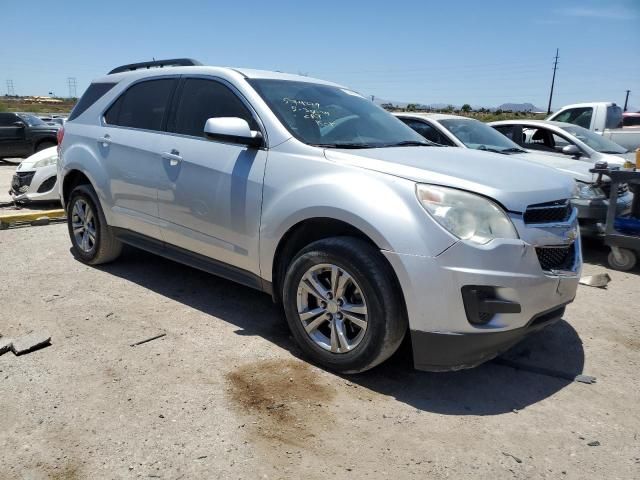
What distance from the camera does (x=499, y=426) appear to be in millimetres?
2895

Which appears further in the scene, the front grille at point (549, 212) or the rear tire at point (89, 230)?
the rear tire at point (89, 230)

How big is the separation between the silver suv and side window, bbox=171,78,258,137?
13 millimetres

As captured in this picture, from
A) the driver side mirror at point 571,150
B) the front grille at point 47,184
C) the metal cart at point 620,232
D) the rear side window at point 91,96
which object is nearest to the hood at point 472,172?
the metal cart at point 620,232

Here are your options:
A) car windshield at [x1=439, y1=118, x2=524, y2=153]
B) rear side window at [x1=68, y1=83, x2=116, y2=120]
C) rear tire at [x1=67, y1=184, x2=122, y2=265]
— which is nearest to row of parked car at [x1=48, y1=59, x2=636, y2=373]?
rear tire at [x1=67, y1=184, x2=122, y2=265]

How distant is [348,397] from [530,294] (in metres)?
1.14

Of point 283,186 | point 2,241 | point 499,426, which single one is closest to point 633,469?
point 499,426

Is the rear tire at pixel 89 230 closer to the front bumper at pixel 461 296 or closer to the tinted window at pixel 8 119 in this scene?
the front bumper at pixel 461 296

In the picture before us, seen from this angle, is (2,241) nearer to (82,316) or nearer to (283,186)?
(82,316)

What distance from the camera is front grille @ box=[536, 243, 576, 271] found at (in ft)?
10.0

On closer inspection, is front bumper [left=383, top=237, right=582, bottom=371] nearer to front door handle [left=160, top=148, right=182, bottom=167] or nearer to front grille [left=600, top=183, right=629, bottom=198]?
front door handle [left=160, top=148, right=182, bottom=167]

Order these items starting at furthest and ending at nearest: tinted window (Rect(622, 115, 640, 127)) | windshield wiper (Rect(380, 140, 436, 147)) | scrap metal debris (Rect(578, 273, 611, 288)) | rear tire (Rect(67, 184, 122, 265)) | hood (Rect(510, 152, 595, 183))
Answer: tinted window (Rect(622, 115, 640, 127)) < hood (Rect(510, 152, 595, 183)) < scrap metal debris (Rect(578, 273, 611, 288)) < rear tire (Rect(67, 184, 122, 265)) < windshield wiper (Rect(380, 140, 436, 147))

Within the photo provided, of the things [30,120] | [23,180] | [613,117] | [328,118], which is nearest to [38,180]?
[23,180]

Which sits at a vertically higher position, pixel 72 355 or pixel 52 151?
pixel 52 151

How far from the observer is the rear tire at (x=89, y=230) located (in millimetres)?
5168
